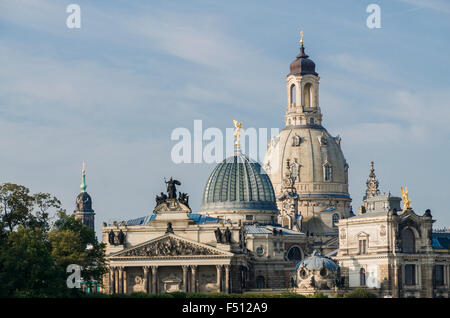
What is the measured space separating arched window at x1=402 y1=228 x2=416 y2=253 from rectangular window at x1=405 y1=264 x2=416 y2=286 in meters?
2.35

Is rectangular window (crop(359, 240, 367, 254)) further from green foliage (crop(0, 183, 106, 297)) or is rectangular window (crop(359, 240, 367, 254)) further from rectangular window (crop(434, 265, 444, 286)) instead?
green foliage (crop(0, 183, 106, 297))

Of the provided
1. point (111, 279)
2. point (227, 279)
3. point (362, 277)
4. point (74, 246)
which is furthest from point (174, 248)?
point (74, 246)

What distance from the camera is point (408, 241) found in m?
179

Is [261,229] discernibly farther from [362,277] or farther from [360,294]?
[360,294]

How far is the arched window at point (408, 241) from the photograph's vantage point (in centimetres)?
17862

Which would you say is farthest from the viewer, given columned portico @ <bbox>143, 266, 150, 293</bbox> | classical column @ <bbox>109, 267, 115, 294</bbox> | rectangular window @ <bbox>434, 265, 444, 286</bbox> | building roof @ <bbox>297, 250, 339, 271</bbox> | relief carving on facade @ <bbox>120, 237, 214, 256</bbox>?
rectangular window @ <bbox>434, 265, 444, 286</bbox>

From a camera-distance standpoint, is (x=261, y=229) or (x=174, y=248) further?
(x=261, y=229)

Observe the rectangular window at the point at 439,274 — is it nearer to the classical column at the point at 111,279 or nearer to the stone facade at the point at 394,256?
the stone facade at the point at 394,256

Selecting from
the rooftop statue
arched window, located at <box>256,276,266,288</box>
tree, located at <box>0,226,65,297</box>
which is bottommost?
arched window, located at <box>256,276,266,288</box>

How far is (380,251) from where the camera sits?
577 ft

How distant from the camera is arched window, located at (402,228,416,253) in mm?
178625

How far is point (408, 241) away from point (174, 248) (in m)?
35.5

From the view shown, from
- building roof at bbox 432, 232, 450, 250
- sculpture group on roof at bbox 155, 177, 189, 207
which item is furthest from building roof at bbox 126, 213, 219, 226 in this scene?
building roof at bbox 432, 232, 450, 250
